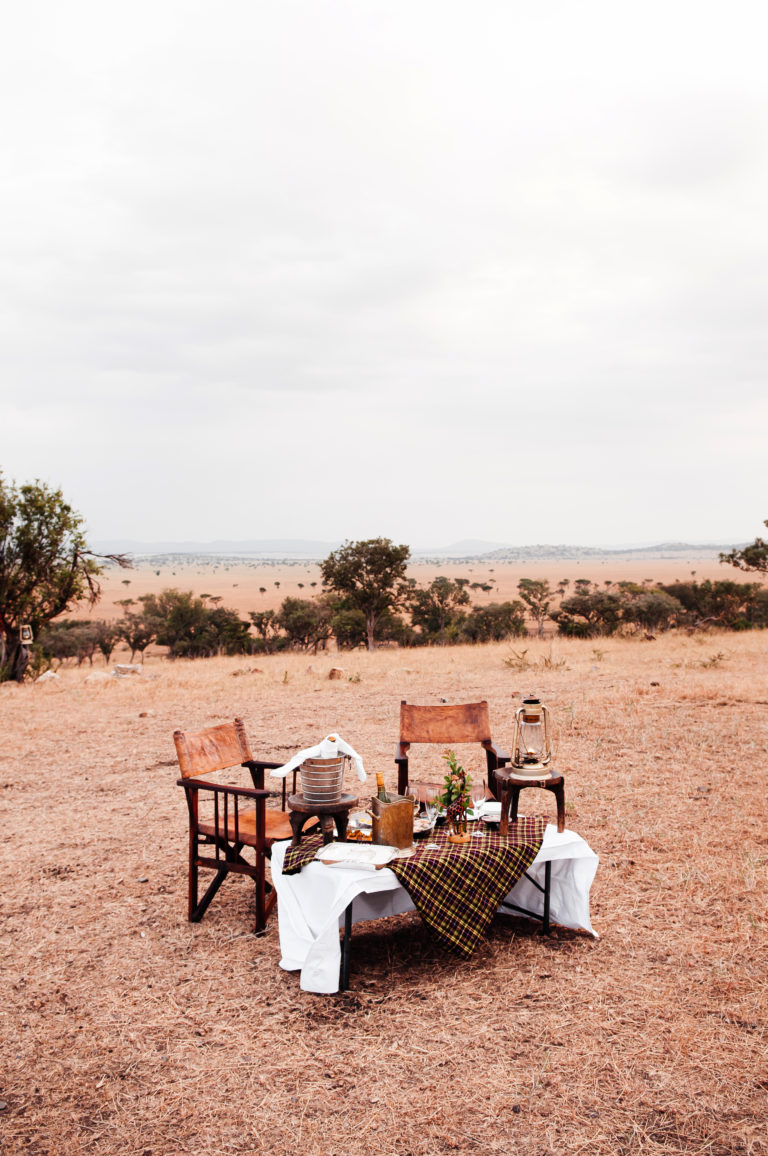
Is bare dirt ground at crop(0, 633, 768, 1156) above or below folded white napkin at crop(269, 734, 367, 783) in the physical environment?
below

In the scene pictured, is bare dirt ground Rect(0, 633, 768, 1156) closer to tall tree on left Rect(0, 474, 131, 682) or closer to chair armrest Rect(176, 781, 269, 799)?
chair armrest Rect(176, 781, 269, 799)

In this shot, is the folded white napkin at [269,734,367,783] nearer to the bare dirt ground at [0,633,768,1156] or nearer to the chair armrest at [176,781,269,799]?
the chair armrest at [176,781,269,799]

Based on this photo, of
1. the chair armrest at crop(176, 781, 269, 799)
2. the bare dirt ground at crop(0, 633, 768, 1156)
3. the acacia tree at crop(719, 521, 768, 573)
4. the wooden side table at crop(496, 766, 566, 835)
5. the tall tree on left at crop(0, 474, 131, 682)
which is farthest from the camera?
the acacia tree at crop(719, 521, 768, 573)

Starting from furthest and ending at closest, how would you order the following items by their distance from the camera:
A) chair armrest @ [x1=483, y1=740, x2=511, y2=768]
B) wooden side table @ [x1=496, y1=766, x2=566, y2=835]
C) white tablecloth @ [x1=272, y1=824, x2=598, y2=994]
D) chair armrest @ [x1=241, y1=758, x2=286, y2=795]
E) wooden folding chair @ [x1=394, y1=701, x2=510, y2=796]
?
wooden folding chair @ [x1=394, y1=701, x2=510, y2=796]
chair armrest @ [x1=241, y1=758, x2=286, y2=795]
chair armrest @ [x1=483, y1=740, x2=511, y2=768]
wooden side table @ [x1=496, y1=766, x2=566, y2=835]
white tablecloth @ [x1=272, y1=824, x2=598, y2=994]

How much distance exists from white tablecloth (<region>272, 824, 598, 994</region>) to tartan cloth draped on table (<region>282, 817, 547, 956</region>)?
0.30 ft

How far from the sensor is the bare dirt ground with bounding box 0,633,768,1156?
Answer: 2.87 meters

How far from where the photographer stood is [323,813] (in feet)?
13.5

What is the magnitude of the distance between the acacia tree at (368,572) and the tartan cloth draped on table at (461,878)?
74.1ft

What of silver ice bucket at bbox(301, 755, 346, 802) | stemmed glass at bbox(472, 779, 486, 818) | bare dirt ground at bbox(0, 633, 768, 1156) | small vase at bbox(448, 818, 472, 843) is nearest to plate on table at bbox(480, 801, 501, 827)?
stemmed glass at bbox(472, 779, 486, 818)

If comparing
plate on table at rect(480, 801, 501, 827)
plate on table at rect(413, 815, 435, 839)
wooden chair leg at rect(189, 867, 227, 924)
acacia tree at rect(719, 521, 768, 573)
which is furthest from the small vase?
acacia tree at rect(719, 521, 768, 573)

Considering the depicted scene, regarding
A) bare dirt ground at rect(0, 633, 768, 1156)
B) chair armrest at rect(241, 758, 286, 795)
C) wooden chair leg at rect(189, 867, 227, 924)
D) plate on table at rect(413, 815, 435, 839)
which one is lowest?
bare dirt ground at rect(0, 633, 768, 1156)

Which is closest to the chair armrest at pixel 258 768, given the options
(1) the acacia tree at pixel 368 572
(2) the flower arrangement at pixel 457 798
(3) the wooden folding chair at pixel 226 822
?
(3) the wooden folding chair at pixel 226 822

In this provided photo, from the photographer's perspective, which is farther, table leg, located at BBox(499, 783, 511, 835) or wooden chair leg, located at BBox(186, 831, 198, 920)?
wooden chair leg, located at BBox(186, 831, 198, 920)

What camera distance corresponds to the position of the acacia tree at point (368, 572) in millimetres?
27016
